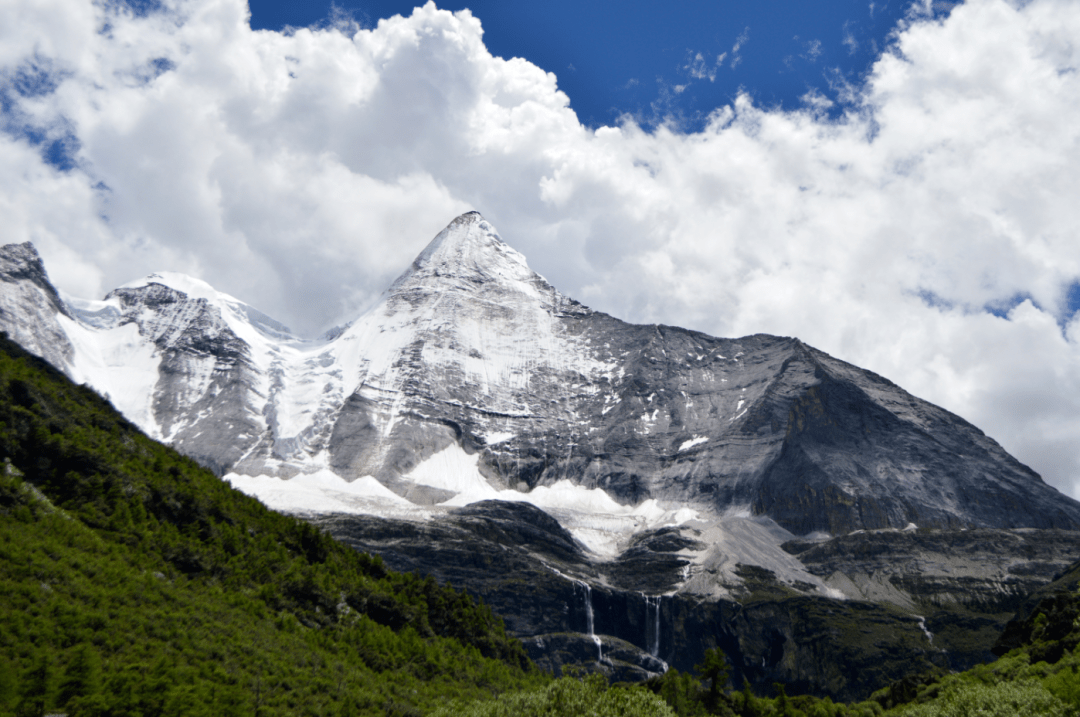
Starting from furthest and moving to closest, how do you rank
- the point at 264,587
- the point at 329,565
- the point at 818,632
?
the point at 818,632, the point at 329,565, the point at 264,587

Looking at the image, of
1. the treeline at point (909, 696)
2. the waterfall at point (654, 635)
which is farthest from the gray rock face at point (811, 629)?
the treeline at point (909, 696)

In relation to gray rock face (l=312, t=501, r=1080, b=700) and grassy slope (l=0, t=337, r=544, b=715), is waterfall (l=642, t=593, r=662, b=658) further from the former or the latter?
grassy slope (l=0, t=337, r=544, b=715)

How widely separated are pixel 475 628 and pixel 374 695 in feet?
89.2

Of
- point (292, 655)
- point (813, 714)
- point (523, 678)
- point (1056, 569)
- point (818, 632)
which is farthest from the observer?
point (1056, 569)

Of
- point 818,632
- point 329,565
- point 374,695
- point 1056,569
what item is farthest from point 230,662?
point 1056,569

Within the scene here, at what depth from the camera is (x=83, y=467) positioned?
171 feet

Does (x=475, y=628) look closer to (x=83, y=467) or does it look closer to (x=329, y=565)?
(x=329, y=565)

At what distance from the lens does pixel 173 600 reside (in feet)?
156

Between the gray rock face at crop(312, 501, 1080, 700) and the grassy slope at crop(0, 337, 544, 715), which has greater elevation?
the gray rock face at crop(312, 501, 1080, 700)

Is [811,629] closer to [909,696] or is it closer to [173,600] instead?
[909,696]

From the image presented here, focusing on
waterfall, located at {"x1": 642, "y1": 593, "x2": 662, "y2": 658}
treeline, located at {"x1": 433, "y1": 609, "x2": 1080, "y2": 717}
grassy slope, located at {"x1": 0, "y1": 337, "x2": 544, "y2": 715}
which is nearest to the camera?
grassy slope, located at {"x1": 0, "y1": 337, "x2": 544, "y2": 715}

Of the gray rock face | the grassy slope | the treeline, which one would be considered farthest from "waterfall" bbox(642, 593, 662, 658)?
the grassy slope

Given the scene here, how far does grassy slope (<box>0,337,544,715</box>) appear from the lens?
123 ft

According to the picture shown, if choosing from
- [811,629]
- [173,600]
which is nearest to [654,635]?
[811,629]
